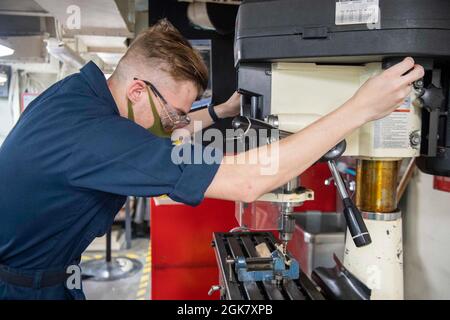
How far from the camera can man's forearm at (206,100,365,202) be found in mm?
648

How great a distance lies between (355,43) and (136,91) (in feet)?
1.62

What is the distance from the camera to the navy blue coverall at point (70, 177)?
2.10 ft

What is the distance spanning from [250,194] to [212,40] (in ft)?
3.38

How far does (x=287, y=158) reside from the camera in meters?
0.65

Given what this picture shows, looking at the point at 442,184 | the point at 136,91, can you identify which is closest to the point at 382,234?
the point at 136,91

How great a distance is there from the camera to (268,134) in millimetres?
731

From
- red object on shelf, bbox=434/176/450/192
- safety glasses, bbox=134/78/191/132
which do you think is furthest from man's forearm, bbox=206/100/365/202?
red object on shelf, bbox=434/176/450/192

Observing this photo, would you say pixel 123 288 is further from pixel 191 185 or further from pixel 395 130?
pixel 395 130

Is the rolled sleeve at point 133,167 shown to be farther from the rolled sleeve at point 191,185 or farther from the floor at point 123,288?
the floor at point 123,288

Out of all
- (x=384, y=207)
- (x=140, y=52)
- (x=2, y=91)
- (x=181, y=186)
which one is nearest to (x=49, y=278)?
(x=181, y=186)

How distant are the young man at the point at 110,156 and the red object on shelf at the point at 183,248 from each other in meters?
0.94

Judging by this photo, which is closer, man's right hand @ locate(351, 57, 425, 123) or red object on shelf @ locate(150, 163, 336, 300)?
man's right hand @ locate(351, 57, 425, 123)

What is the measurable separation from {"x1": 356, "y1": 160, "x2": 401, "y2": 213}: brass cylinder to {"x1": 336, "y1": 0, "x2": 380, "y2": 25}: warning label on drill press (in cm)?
29

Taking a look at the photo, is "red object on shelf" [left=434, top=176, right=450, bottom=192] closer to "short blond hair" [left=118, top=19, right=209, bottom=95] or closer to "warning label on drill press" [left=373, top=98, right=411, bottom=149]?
"warning label on drill press" [left=373, top=98, right=411, bottom=149]
